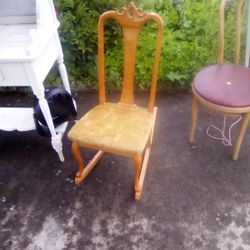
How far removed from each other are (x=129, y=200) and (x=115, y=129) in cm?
51

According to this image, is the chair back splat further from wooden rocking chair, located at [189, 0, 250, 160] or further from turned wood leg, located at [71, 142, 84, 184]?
turned wood leg, located at [71, 142, 84, 184]

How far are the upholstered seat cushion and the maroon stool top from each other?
0.39 m

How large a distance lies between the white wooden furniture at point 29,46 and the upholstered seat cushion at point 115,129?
0.29 metres

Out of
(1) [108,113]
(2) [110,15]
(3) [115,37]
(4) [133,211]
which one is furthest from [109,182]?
(3) [115,37]

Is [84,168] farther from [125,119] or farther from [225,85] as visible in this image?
[225,85]

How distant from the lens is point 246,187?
1.87 meters

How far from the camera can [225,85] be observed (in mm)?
1785

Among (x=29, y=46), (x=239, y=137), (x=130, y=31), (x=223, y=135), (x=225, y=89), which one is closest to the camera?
(x=29, y=46)

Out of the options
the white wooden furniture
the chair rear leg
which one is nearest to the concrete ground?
the chair rear leg

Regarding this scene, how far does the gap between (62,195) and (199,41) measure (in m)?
1.75

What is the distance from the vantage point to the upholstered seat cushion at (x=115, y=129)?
1.57m

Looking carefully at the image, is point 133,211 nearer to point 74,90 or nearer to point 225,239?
point 225,239

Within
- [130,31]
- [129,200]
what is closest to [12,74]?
[130,31]

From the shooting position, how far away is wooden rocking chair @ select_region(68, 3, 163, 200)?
1.56 m
